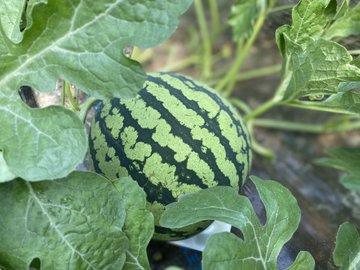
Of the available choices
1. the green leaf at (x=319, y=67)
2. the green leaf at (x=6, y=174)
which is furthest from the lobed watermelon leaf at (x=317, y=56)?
the green leaf at (x=6, y=174)

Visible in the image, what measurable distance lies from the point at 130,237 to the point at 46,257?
167 millimetres

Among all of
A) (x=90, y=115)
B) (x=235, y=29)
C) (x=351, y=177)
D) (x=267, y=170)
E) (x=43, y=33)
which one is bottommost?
(x=267, y=170)

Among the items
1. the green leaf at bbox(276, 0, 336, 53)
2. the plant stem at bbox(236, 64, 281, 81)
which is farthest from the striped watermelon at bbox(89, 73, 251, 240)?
the plant stem at bbox(236, 64, 281, 81)

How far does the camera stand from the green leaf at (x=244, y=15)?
61.5 inches

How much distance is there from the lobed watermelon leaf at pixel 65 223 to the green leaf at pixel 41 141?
0.35ft

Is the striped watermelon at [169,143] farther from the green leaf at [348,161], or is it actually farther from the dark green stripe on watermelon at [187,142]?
the green leaf at [348,161]

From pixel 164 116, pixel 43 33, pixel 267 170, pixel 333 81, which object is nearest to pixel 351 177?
pixel 333 81

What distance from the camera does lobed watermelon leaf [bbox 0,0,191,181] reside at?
1022 millimetres

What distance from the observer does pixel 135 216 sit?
115cm

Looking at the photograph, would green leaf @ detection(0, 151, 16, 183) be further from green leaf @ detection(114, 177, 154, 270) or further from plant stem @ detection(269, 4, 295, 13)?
plant stem @ detection(269, 4, 295, 13)

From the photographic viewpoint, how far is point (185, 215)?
3.50 ft

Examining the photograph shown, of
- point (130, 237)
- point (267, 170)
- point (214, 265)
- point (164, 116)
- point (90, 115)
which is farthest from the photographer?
point (267, 170)

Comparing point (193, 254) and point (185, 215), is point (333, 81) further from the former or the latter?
point (193, 254)

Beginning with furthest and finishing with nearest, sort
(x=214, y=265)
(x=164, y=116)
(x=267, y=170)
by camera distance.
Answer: (x=267, y=170) → (x=164, y=116) → (x=214, y=265)
